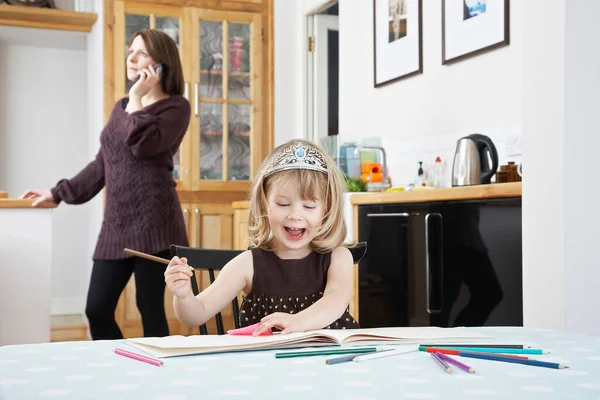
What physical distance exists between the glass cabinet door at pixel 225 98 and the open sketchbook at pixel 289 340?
13.3 feet

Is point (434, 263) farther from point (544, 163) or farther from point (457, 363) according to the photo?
point (457, 363)

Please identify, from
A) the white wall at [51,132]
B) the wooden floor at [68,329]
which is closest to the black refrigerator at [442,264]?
the wooden floor at [68,329]

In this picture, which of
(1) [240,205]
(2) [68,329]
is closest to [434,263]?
(1) [240,205]

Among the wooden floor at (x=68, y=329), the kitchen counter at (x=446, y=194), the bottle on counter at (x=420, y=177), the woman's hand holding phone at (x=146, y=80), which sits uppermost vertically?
the woman's hand holding phone at (x=146, y=80)

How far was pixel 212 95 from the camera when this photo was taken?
5039 mm

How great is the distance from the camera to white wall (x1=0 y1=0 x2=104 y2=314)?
5723mm

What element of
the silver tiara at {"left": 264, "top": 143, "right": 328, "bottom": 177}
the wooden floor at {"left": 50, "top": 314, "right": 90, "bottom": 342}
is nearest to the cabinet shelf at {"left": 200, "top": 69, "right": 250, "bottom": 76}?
the wooden floor at {"left": 50, "top": 314, "right": 90, "bottom": 342}

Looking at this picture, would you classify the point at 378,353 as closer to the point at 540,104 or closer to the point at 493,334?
the point at 493,334

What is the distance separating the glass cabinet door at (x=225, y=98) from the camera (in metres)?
4.98

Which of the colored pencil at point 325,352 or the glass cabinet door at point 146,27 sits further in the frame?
the glass cabinet door at point 146,27

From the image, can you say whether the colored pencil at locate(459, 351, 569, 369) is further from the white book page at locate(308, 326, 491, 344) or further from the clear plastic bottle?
the clear plastic bottle

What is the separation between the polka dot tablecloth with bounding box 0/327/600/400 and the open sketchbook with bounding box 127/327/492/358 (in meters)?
0.02

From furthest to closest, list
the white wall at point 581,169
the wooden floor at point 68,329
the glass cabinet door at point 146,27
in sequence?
the wooden floor at point 68,329 < the glass cabinet door at point 146,27 < the white wall at point 581,169

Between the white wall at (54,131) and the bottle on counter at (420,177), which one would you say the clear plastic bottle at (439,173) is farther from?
the white wall at (54,131)
